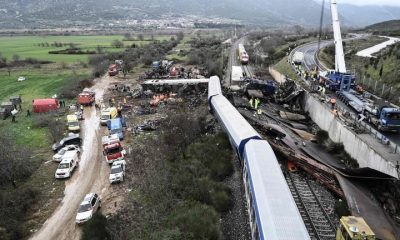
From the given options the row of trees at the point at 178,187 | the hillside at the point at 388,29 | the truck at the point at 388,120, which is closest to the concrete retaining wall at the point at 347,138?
the truck at the point at 388,120

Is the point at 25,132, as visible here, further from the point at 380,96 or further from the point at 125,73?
the point at 380,96

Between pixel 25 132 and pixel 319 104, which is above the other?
pixel 319 104

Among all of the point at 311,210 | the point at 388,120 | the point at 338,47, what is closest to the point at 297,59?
the point at 338,47

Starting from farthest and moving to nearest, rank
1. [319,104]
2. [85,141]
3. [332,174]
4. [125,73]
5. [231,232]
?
[125,73], [319,104], [85,141], [332,174], [231,232]

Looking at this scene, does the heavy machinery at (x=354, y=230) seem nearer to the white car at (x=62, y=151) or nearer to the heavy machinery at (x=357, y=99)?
the heavy machinery at (x=357, y=99)

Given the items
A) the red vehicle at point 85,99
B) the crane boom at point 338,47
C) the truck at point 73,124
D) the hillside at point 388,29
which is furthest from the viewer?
the hillside at point 388,29

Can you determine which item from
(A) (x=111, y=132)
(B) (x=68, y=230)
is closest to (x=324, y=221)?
(B) (x=68, y=230)
